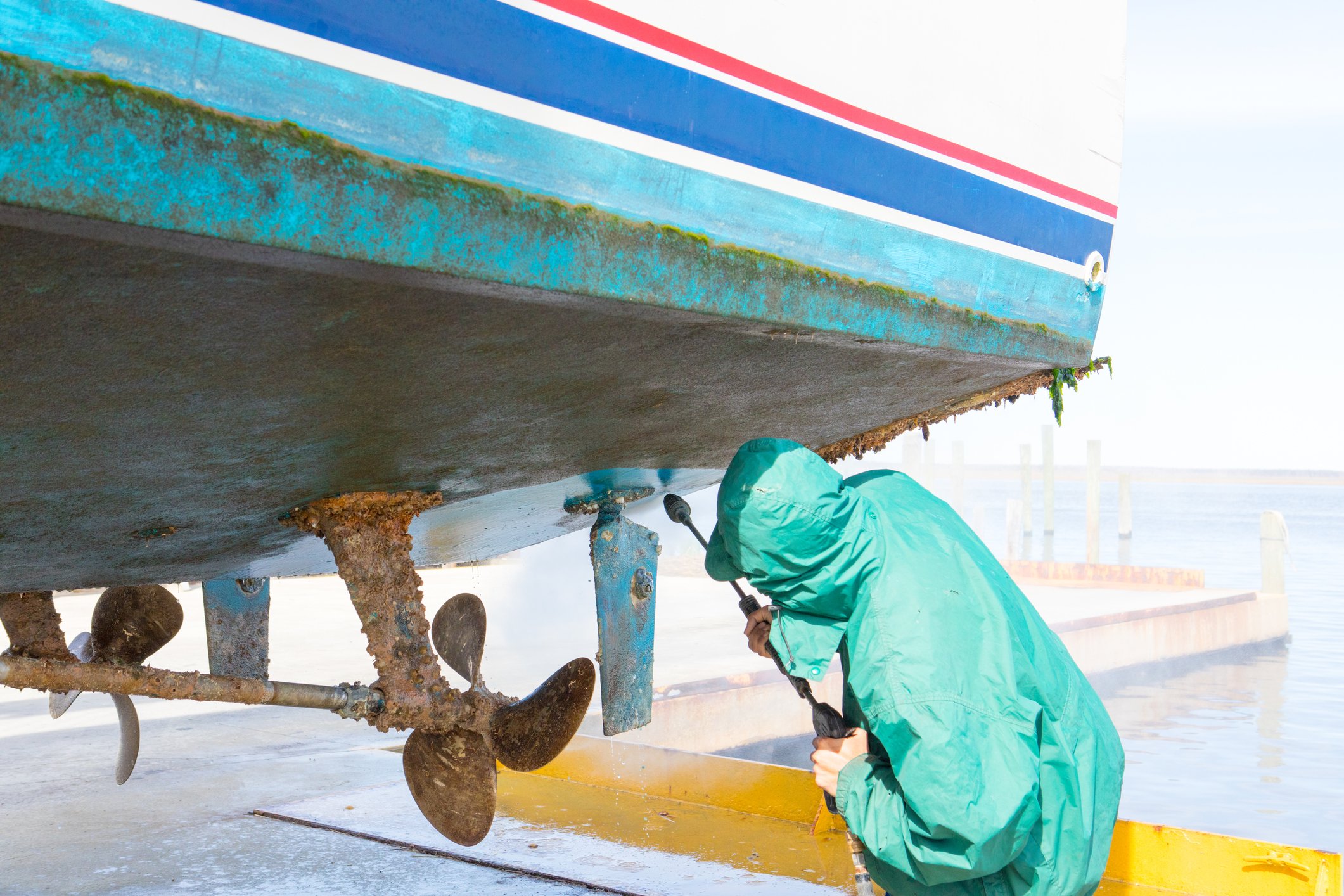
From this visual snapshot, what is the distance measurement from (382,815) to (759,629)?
11.8 ft

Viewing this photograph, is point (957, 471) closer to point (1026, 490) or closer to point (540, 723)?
point (1026, 490)

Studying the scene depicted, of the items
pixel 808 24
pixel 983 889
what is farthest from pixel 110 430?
pixel 983 889

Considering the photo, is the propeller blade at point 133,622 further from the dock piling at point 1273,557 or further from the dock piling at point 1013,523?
the dock piling at point 1013,523

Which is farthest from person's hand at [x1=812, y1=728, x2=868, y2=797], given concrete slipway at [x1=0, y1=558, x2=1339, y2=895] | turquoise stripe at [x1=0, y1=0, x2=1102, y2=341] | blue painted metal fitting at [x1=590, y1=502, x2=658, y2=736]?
concrete slipway at [x1=0, y1=558, x2=1339, y2=895]

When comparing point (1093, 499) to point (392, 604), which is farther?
point (1093, 499)

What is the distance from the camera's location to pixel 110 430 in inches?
74.7

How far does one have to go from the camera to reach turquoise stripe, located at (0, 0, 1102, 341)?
1.28 metres

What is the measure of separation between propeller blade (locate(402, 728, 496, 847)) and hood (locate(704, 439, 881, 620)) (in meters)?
1.32

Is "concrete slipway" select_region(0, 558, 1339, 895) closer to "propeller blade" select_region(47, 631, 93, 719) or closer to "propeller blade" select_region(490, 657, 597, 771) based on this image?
"propeller blade" select_region(47, 631, 93, 719)

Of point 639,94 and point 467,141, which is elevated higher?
point 639,94

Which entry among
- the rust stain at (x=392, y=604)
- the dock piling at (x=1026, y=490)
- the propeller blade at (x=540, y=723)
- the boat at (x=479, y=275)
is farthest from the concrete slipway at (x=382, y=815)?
the dock piling at (x=1026, y=490)

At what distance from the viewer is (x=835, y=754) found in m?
1.88

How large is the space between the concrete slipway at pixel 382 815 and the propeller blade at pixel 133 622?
1060mm

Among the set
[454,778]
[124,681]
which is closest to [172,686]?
[124,681]
